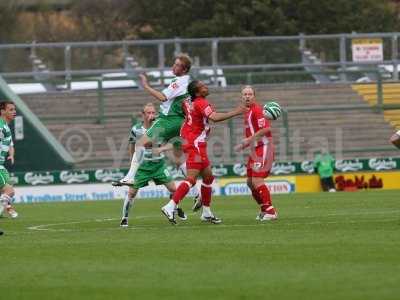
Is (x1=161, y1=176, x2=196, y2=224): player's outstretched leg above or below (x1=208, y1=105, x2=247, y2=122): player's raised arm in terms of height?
below

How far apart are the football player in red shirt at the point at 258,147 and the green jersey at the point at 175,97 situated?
3.32 feet

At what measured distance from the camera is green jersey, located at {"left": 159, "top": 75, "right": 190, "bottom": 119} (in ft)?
63.3

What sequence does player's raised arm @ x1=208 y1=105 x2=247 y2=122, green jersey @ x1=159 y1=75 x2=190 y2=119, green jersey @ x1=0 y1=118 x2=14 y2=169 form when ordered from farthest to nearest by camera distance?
1. green jersey @ x1=0 y1=118 x2=14 y2=169
2. green jersey @ x1=159 y1=75 x2=190 y2=119
3. player's raised arm @ x1=208 y1=105 x2=247 y2=122

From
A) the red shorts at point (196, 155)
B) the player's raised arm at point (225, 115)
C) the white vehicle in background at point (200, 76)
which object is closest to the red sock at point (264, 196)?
the red shorts at point (196, 155)

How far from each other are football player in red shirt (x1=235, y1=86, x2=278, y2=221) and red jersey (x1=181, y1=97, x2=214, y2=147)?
579 millimetres

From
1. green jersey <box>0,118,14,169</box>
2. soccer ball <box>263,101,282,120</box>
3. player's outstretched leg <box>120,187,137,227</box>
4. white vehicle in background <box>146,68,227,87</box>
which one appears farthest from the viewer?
white vehicle in background <box>146,68,227,87</box>

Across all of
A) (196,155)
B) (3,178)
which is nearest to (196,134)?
(196,155)

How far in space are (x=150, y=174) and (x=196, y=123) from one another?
160cm

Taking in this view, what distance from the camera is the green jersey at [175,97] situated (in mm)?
19297

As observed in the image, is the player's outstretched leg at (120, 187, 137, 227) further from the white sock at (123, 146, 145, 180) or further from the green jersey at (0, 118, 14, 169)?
the green jersey at (0, 118, 14, 169)

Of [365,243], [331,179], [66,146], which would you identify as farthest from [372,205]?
[66,146]

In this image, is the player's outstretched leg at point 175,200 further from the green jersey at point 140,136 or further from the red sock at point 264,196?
the green jersey at point 140,136

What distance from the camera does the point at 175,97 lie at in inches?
763

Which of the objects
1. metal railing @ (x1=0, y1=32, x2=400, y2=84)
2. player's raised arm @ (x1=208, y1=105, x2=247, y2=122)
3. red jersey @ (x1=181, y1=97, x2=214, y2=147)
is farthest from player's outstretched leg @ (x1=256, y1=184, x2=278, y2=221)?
metal railing @ (x1=0, y1=32, x2=400, y2=84)
